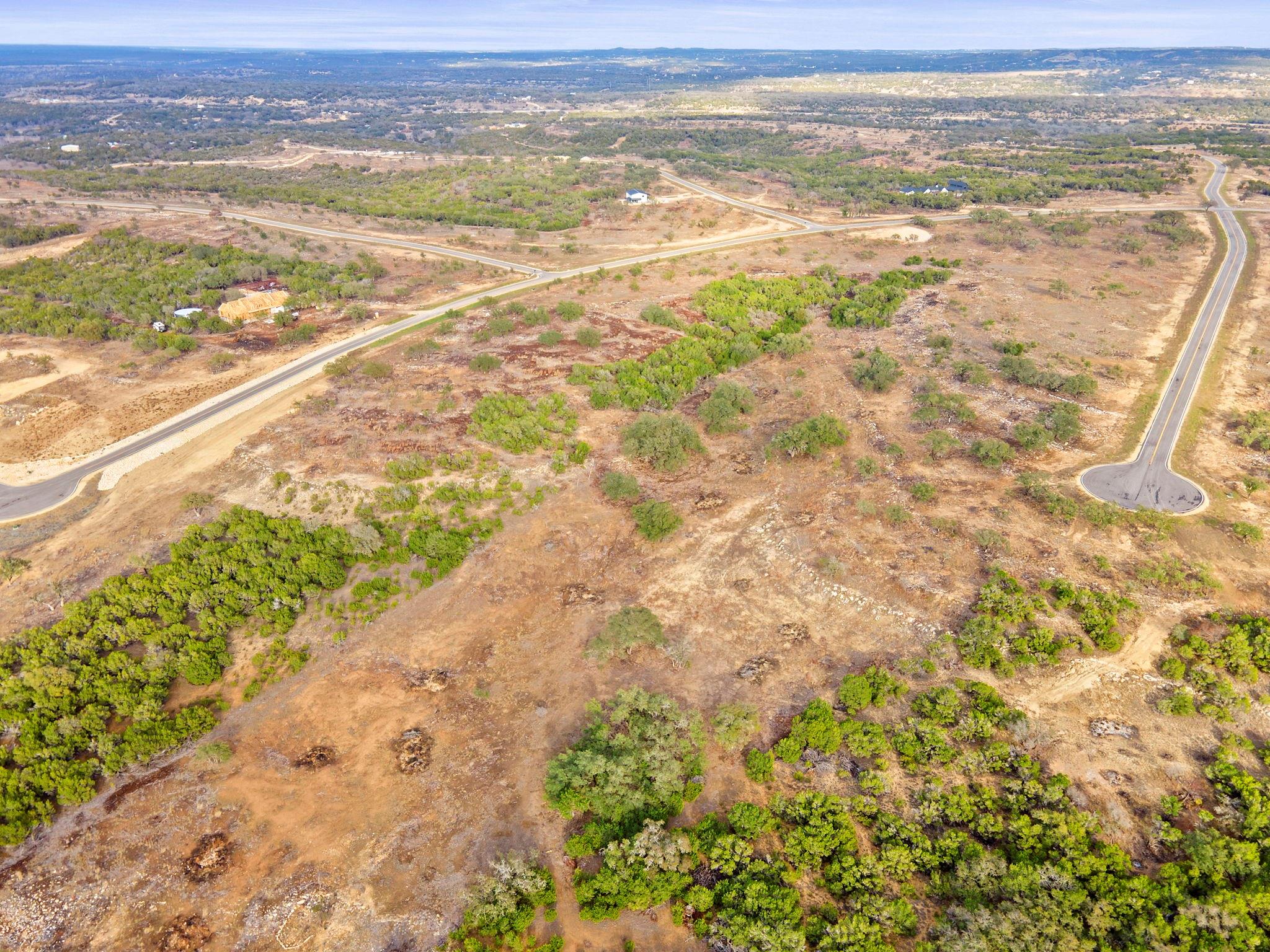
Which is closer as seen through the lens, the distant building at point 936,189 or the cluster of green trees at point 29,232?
the cluster of green trees at point 29,232

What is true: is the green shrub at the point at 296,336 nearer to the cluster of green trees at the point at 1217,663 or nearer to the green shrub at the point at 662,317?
the green shrub at the point at 662,317

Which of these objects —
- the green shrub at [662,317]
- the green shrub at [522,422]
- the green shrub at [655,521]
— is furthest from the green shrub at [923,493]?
the green shrub at [662,317]

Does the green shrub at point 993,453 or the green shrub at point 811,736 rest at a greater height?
the green shrub at point 993,453

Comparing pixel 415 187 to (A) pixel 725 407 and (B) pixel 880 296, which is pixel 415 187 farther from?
(A) pixel 725 407

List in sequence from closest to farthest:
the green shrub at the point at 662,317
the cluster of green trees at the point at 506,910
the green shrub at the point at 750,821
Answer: the cluster of green trees at the point at 506,910, the green shrub at the point at 750,821, the green shrub at the point at 662,317

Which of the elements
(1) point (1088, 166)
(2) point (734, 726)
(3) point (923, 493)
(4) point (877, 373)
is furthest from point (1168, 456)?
(1) point (1088, 166)

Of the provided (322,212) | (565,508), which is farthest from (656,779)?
(322,212)
